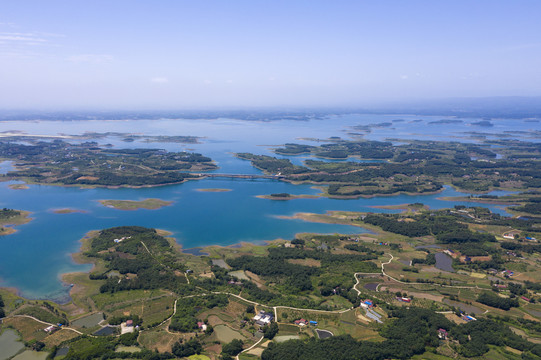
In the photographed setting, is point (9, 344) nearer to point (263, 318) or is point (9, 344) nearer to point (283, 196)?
point (263, 318)

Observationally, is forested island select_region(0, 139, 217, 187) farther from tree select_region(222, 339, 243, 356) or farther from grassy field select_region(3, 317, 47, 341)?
tree select_region(222, 339, 243, 356)

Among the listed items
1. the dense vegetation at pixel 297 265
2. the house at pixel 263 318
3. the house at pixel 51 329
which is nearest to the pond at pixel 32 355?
the house at pixel 51 329

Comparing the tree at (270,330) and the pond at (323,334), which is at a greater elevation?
the tree at (270,330)

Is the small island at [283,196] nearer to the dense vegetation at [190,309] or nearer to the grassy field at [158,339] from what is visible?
the dense vegetation at [190,309]

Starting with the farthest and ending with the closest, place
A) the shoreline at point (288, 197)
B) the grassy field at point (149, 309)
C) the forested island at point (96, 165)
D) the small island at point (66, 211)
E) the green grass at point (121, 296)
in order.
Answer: the forested island at point (96, 165) → the shoreline at point (288, 197) → the small island at point (66, 211) → the green grass at point (121, 296) → the grassy field at point (149, 309)

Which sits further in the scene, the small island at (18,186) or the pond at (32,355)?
the small island at (18,186)

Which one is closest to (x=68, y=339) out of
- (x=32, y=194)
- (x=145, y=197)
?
(x=145, y=197)

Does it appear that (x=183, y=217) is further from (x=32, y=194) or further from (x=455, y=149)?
(x=455, y=149)
